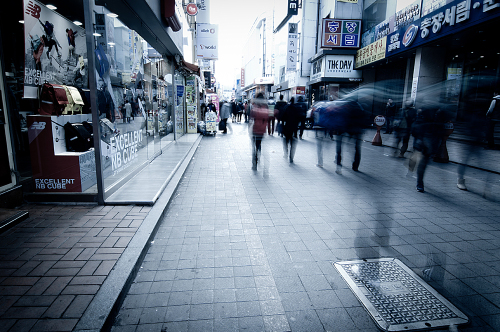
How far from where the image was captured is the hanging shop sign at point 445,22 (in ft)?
30.9

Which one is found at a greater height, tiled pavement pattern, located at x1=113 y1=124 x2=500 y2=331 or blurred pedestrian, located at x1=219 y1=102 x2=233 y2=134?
blurred pedestrian, located at x1=219 y1=102 x2=233 y2=134

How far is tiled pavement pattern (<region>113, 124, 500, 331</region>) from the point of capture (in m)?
2.52

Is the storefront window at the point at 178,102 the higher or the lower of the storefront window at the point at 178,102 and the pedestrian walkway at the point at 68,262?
the higher

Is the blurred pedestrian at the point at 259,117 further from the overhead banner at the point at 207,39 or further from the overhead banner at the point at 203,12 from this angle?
the overhead banner at the point at 203,12

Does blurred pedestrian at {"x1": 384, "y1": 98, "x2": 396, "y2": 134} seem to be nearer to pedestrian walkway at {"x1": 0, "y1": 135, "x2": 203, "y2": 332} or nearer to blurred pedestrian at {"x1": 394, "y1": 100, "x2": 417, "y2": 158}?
blurred pedestrian at {"x1": 394, "y1": 100, "x2": 417, "y2": 158}

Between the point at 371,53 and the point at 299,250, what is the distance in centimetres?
1895

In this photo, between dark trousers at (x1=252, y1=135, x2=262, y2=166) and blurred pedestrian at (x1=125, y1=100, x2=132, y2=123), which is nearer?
blurred pedestrian at (x1=125, y1=100, x2=132, y2=123)

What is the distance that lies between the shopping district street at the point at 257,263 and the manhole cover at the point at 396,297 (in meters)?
0.01

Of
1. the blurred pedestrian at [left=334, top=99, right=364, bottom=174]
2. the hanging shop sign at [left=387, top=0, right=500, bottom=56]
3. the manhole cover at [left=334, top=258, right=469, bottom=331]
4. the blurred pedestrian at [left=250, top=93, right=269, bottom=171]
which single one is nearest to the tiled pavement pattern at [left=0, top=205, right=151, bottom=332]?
the manhole cover at [left=334, top=258, right=469, bottom=331]

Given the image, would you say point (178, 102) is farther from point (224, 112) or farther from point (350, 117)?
point (350, 117)

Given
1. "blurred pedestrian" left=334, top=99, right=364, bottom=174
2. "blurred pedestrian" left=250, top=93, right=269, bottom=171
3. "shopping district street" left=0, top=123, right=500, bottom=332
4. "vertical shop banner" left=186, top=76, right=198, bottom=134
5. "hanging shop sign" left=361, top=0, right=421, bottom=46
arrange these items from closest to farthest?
"shopping district street" left=0, top=123, right=500, bottom=332, "blurred pedestrian" left=334, top=99, right=364, bottom=174, "blurred pedestrian" left=250, top=93, right=269, bottom=171, "hanging shop sign" left=361, top=0, right=421, bottom=46, "vertical shop banner" left=186, top=76, right=198, bottom=134

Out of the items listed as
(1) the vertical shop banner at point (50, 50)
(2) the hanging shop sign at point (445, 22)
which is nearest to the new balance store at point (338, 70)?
(2) the hanging shop sign at point (445, 22)

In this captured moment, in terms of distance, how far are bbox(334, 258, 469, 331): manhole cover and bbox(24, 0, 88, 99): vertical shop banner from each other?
18.4 feet

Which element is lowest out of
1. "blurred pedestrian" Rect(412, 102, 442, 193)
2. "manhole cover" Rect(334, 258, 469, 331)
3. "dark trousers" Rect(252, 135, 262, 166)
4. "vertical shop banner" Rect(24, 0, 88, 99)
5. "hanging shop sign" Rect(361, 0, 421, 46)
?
"manhole cover" Rect(334, 258, 469, 331)
